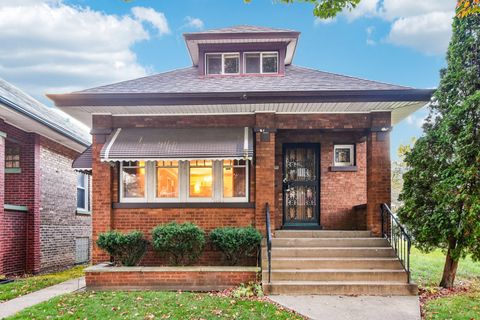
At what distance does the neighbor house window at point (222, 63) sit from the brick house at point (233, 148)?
659 mm

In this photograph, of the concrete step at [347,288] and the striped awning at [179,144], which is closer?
the concrete step at [347,288]

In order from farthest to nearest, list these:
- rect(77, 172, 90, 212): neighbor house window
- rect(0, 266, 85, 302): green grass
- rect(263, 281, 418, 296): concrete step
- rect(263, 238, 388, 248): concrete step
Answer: rect(77, 172, 90, 212): neighbor house window, rect(263, 238, 388, 248): concrete step, rect(0, 266, 85, 302): green grass, rect(263, 281, 418, 296): concrete step

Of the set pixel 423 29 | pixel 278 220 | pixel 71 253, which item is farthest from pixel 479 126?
pixel 423 29

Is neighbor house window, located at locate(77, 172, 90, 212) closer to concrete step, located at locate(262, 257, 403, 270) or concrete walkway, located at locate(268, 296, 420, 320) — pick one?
concrete step, located at locate(262, 257, 403, 270)

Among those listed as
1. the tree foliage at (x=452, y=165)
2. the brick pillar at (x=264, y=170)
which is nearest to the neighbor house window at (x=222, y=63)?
the brick pillar at (x=264, y=170)

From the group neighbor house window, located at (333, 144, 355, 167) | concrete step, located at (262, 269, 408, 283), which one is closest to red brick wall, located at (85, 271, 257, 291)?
concrete step, located at (262, 269, 408, 283)

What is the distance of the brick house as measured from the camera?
8.38 metres

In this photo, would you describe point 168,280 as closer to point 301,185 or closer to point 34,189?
point 301,185

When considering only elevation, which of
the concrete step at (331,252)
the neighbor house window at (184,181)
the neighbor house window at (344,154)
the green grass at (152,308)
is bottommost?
the green grass at (152,308)

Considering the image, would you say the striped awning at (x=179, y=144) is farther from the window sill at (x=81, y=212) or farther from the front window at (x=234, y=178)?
the window sill at (x=81, y=212)

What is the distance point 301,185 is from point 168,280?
14.1 feet

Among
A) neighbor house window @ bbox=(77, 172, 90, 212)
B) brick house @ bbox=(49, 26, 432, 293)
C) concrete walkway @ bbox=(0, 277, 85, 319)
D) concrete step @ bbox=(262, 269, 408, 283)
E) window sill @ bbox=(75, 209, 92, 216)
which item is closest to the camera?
concrete walkway @ bbox=(0, 277, 85, 319)

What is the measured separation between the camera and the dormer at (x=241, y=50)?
1023cm

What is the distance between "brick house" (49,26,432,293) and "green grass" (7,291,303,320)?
1909 millimetres
